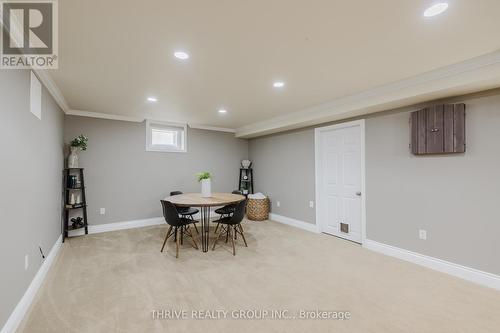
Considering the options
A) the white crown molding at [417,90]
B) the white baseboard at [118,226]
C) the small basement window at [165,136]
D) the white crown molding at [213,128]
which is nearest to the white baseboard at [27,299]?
the white baseboard at [118,226]

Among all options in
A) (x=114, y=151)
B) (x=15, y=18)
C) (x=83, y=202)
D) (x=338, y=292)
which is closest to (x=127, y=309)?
(x=338, y=292)

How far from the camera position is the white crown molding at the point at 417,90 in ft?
7.39

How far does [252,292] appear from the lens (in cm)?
Result: 235

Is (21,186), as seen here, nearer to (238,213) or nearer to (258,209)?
(238,213)

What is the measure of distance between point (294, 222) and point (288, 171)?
1.14 metres

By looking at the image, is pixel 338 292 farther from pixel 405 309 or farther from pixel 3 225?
pixel 3 225

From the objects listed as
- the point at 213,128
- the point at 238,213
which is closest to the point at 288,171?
the point at 238,213

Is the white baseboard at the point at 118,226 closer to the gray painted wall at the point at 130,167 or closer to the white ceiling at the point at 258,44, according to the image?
the gray painted wall at the point at 130,167

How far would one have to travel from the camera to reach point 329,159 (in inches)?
172

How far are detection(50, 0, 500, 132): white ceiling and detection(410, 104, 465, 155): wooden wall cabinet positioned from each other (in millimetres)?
583

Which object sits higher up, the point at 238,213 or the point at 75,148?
the point at 75,148

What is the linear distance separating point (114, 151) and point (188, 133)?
1.62 metres

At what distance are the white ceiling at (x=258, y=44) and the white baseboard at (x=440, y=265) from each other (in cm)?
230

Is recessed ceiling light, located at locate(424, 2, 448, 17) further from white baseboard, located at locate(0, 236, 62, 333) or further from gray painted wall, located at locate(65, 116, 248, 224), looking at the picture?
gray painted wall, located at locate(65, 116, 248, 224)
